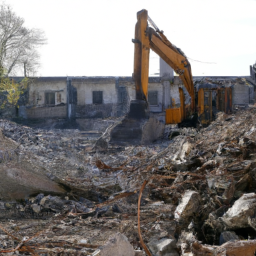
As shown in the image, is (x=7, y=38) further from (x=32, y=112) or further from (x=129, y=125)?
(x=129, y=125)

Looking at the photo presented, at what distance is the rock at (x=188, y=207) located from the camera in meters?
4.07

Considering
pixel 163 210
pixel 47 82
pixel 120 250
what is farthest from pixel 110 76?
pixel 120 250

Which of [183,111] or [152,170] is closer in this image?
[152,170]

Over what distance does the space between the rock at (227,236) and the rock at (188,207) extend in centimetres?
71

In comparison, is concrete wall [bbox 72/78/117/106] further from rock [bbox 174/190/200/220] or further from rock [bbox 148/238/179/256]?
rock [bbox 148/238/179/256]

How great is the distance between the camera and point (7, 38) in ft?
79.9

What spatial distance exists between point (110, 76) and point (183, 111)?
35.3 ft

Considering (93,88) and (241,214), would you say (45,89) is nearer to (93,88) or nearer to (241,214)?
(93,88)

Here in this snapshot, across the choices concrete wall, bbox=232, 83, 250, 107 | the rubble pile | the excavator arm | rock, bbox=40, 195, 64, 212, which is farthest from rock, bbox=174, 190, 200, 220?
concrete wall, bbox=232, 83, 250, 107

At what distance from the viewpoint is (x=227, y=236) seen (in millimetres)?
3348

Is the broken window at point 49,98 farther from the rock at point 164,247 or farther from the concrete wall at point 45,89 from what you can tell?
the rock at point 164,247

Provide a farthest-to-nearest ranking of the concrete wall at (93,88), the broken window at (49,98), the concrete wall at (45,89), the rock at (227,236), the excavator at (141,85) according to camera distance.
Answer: the broken window at (49,98) < the concrete wall at (45,89) < the concrete wall at (93,88) < the excavator at (141,85) < the rock at (227,236)

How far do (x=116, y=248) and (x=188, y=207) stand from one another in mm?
1229

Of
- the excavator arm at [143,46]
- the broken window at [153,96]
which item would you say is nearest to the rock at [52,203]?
the excavator arm at [143,46]
